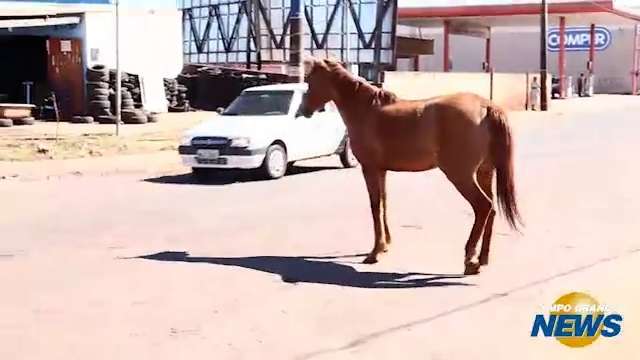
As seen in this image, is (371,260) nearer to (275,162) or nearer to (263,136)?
(263,136)

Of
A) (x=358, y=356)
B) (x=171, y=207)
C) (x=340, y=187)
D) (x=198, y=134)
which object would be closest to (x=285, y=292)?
(x=358, y=356)

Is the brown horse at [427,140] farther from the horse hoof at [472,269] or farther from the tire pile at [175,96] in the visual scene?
the tire pile at [175,96]

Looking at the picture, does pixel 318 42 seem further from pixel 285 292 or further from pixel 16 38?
pixel 285 292

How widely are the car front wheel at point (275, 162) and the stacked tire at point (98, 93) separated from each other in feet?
45.5

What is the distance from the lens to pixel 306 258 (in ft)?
31.8

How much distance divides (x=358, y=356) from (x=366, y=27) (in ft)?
108

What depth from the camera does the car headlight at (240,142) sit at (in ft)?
54.4

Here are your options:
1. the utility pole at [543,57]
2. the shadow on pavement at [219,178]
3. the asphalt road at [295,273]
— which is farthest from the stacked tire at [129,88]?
the utility pole at [543,57]

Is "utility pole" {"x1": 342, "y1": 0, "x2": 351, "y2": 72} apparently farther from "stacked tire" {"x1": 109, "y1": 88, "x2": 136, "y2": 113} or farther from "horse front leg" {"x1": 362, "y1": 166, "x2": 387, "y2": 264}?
"horse front leg" {"x1": 362, "y1": 166, "x2": 387, "y2": 264}

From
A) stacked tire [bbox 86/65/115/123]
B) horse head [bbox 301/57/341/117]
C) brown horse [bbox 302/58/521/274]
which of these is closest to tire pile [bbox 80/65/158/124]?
stacked tire [bbox 86/65/115/123]

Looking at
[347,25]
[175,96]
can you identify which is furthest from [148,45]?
[347,25]

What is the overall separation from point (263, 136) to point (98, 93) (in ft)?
47.9

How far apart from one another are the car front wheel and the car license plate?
2.78ft

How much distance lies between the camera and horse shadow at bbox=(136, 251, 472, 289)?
27.8ft
